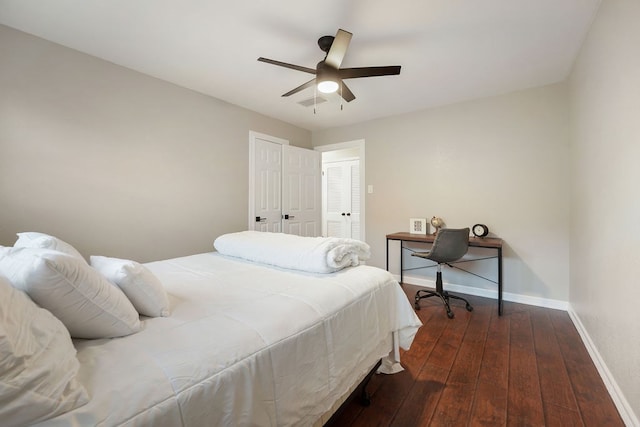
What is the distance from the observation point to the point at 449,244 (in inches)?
111

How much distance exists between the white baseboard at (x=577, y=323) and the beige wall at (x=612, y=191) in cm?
3

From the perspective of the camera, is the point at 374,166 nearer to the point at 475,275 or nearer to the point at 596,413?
the point at 475,275

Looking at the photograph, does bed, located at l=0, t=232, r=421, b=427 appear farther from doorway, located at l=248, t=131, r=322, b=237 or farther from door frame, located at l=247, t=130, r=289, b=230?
doorway, located at l=248, t=131, r=322, b=237

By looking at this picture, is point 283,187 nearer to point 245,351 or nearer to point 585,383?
point 245,351

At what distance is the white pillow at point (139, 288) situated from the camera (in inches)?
40.4

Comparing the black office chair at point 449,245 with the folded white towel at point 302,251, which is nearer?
the folded white towel at point 302,251

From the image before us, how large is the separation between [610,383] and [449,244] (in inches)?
56.2

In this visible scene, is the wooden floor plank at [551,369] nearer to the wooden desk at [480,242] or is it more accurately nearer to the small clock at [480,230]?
the wooden desk at [480,242]

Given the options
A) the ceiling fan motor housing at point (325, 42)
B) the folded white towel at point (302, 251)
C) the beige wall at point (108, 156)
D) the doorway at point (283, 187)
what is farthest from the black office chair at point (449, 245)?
the beige wall at point (108, 156)

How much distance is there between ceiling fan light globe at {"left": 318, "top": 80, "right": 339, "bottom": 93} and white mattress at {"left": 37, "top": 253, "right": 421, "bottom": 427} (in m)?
1.39

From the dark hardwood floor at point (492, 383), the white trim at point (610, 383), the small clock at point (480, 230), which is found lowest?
A: the dark hardwood floor at point (492, 383)

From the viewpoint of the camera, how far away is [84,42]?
2.17 m

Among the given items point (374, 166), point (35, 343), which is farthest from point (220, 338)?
point (374, 166)

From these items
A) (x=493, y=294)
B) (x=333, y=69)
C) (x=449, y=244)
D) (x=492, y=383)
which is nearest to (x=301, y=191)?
(x=449, y=244)
